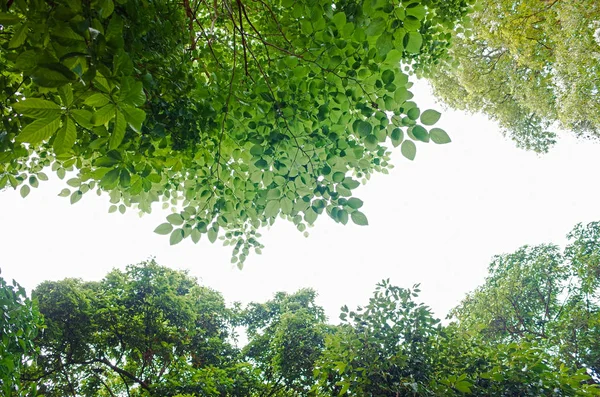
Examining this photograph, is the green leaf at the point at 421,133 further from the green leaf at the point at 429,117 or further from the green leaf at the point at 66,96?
the green leaf at the point at 66,96

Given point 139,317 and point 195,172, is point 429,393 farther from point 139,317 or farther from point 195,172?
point 139,317

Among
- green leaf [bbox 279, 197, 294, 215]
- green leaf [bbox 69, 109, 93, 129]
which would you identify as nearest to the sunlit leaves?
green leaf [bbox 279, 197, 294, 215]

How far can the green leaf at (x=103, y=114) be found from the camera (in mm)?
931

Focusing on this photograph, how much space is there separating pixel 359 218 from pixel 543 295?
1207 centimetres

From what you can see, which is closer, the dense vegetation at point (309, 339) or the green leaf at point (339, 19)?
the green leaf at point (339, 19)

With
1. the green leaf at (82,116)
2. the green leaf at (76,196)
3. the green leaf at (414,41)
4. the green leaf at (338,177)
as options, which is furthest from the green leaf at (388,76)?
the green leaf at (76,196)

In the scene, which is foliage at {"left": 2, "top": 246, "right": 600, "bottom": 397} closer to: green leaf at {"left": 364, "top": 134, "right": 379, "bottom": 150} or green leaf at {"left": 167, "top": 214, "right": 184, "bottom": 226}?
green leaf at {"left": 167, "top": 214, "right": 184, "bottom": 226}

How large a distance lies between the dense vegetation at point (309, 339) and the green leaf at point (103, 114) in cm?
286

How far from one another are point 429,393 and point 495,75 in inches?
369

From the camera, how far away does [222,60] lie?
327 cm

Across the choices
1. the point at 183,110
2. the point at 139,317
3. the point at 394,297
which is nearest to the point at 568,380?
the point at 394,297

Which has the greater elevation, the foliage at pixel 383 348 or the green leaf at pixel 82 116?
the foliage at pixel 383 348

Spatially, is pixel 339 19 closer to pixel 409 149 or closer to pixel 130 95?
pixel 409 149

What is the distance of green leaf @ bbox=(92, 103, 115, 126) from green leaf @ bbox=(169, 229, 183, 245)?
1034mm
